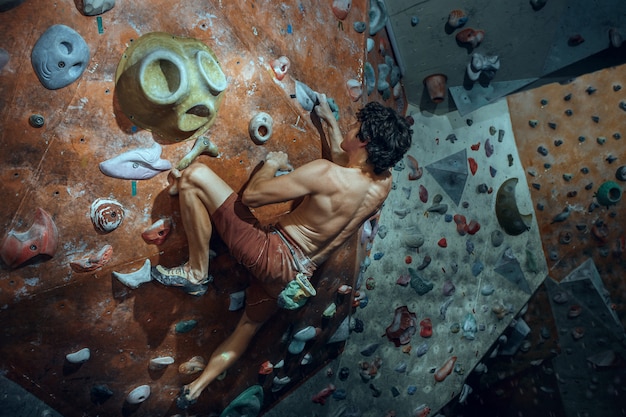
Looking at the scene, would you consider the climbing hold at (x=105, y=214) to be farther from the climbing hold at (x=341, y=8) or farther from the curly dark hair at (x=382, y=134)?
the climbing hold at (x=341, y=8)

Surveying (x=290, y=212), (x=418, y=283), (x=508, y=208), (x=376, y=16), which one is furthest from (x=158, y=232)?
(x=508, y=208)

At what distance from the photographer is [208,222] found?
3.13 metres

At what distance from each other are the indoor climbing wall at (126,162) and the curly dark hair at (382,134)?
0.48 metres

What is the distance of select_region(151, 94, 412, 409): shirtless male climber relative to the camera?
122 inches

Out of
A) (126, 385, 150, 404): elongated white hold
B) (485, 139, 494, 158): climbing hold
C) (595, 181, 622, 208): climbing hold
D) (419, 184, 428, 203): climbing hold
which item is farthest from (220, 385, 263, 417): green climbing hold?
(595, 181, 622, 208): climbing hold

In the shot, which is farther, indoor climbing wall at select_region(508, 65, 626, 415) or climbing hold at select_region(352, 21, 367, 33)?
indoor climbing wall at select_region(508, 65, 626, 415)

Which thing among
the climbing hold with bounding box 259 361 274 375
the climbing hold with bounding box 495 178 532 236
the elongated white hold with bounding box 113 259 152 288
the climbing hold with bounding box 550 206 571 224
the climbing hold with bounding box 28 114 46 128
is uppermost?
the climbing hold with bounding box 28 114 46 128

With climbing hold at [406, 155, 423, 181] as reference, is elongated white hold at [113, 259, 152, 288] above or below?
above

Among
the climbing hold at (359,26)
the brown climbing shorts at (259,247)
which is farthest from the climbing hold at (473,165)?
the brown climbing shorts at (259,247)

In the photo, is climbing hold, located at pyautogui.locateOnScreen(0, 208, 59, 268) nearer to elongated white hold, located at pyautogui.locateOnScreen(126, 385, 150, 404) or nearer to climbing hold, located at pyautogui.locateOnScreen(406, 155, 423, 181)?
elongated white hold, located at pyautogui.locateOnScreen(126, 385, 150, 404)

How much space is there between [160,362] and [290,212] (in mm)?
1130

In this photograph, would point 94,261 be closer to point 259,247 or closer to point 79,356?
point 79,356

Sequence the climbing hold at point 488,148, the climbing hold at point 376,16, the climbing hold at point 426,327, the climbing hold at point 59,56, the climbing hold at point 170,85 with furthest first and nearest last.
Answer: the climbing hold at point 488,148 < the climbing hold at point 426,327 < the climbing hold at point 376,16 < the climbing hold at point 170,85 < the climbing hold at point 59,56

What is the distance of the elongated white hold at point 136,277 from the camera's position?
10.2 ft
